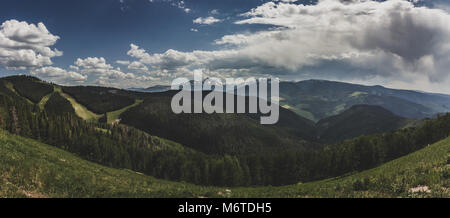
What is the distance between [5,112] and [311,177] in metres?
142

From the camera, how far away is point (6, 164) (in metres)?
24.1

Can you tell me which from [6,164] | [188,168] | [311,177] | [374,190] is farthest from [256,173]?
[6,164]

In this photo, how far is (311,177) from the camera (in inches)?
4183

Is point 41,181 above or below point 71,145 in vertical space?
above

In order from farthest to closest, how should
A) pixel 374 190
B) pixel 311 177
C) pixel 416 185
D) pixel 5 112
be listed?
pixel 311 177 → pixel 5 112 → pixel 374 190 → pixel 416 185
